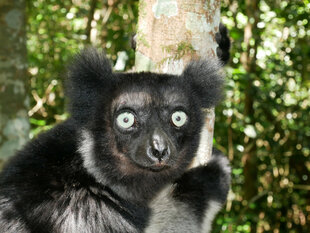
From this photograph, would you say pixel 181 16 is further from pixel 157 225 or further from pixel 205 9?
pixel 157 225

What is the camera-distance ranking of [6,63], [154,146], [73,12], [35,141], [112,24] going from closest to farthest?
[154,146] → [35,141] → [6,63] → [73,12] → [112,24]

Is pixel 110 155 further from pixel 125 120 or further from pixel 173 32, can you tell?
pixel 173 32

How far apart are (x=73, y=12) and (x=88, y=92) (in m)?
4.03

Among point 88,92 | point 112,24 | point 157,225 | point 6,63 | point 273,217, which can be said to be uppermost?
point 112,24

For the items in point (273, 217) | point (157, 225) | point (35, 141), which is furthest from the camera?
point (273, 217)

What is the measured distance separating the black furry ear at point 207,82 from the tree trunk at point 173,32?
0.31 ft

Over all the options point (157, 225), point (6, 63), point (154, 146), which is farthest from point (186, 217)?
point (6, 63)

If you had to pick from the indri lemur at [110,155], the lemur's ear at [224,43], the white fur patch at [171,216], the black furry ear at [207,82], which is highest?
the lemur's ear at [224,43]

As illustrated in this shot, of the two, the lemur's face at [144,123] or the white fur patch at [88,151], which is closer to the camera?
the lemur's face at [144,123]

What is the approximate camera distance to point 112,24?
6.75 m

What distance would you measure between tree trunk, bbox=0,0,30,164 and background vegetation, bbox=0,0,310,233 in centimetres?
76

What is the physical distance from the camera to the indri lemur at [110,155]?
2.36 metres

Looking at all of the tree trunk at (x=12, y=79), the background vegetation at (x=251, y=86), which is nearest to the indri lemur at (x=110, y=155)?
the tree trunk at (x=12, y=79)

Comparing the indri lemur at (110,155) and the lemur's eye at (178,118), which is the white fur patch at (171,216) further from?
the lemur's eye at (178,118)
